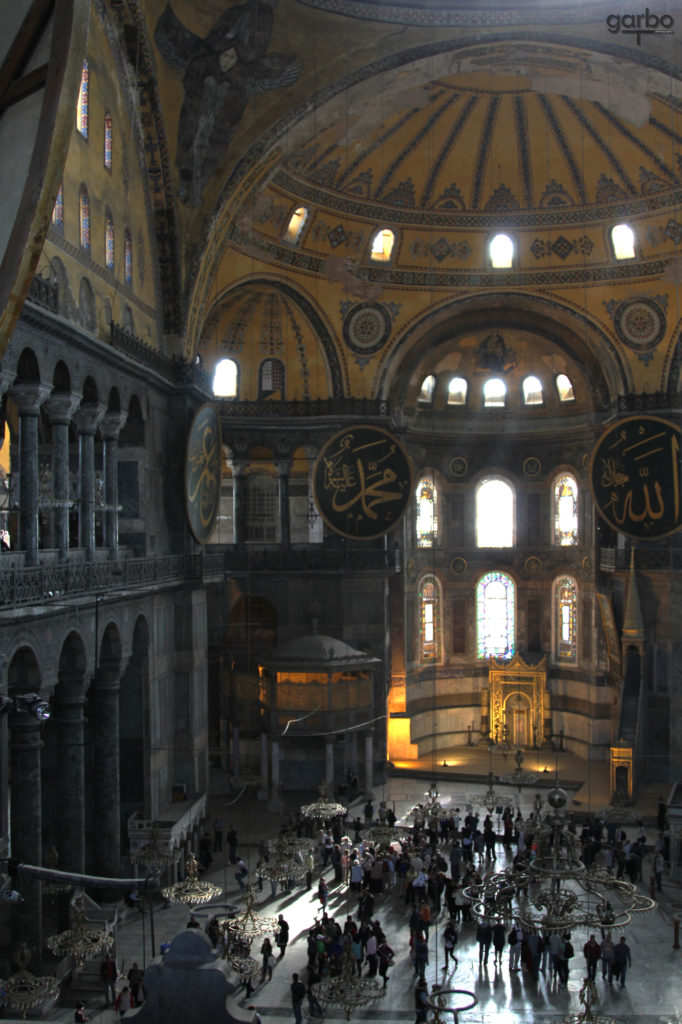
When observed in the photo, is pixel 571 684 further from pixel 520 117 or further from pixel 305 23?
pixel 305 23

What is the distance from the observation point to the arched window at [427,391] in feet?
74.6

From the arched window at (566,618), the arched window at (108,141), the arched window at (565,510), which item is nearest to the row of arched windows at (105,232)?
the arched window at (108,141)

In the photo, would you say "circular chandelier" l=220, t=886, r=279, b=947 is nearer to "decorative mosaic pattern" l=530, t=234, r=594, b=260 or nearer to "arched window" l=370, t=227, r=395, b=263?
"arched window" l=370, t=227, r=395, b=263

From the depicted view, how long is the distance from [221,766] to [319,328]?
28.7 feet

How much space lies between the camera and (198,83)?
589 inches

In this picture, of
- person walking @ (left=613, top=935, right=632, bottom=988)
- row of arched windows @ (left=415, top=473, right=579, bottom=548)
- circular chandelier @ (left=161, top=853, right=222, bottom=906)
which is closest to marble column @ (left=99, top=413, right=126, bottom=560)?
circular chandelier @ (left=161, top=853, right=222, bottom=906)

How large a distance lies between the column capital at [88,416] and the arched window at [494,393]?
39.9 ft

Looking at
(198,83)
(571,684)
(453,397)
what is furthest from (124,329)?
(571,684)

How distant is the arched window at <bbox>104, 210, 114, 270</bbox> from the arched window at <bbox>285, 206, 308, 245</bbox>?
18.3ft

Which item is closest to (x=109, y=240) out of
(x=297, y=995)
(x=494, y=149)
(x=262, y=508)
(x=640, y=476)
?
(x=640, y=476)

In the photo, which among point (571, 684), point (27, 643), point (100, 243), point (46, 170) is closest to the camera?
point (46, 170)

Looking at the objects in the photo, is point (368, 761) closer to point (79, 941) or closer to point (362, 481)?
point (362, 481)

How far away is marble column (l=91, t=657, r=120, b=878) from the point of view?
1355 cm

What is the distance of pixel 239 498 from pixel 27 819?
37.3ft
